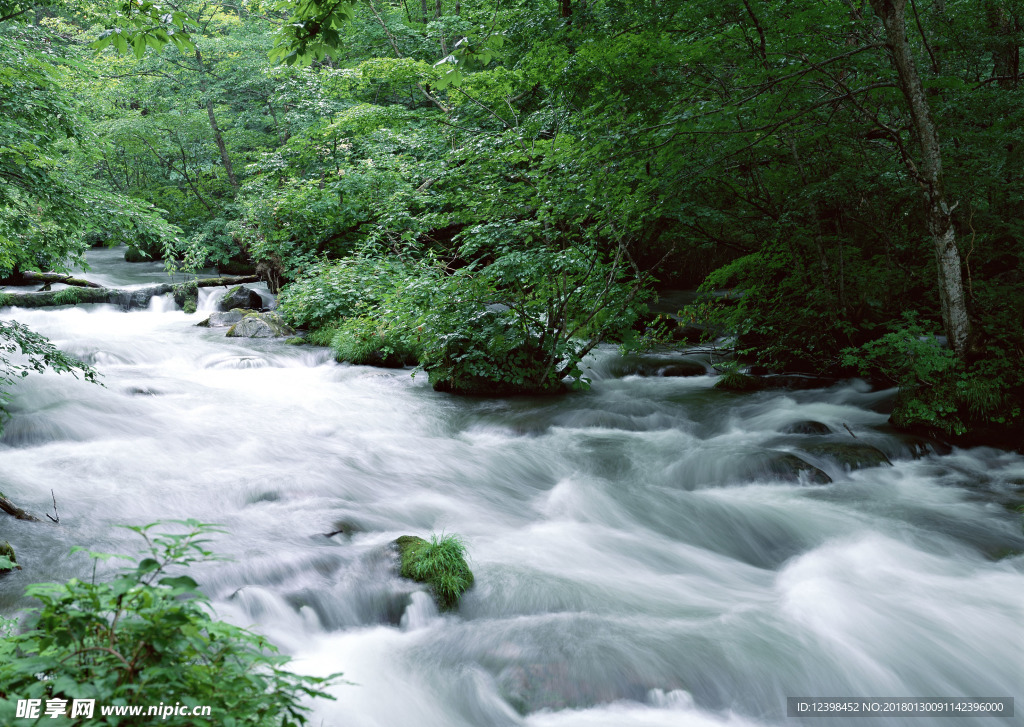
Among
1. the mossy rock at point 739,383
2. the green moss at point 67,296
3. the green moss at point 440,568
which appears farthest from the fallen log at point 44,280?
the green moss at point 440,568

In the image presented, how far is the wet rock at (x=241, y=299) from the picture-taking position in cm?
1487

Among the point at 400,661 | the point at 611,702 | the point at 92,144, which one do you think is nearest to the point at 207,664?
the point at 400,661

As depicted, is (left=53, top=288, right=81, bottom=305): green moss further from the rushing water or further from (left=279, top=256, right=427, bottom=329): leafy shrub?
the rushing water

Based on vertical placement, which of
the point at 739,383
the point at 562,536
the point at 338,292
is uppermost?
the point at 338,292

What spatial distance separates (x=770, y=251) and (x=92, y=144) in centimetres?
875

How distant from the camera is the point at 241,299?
1492 cm

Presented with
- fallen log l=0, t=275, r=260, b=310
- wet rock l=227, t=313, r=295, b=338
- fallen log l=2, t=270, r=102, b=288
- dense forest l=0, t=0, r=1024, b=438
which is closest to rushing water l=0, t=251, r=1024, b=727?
dense forest l=0, t=0, r=1024, b=438

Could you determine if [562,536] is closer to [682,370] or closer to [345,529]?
[345,529]

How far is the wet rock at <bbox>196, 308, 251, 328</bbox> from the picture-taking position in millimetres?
13709

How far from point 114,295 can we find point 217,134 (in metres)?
7.40

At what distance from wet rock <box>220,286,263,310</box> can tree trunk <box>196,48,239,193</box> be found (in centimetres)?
706

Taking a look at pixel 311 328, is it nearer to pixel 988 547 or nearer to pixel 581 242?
pixel 581 242

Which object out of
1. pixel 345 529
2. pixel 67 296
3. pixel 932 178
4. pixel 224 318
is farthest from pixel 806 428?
pixel 67 296

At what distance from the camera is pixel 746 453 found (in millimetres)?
6949
